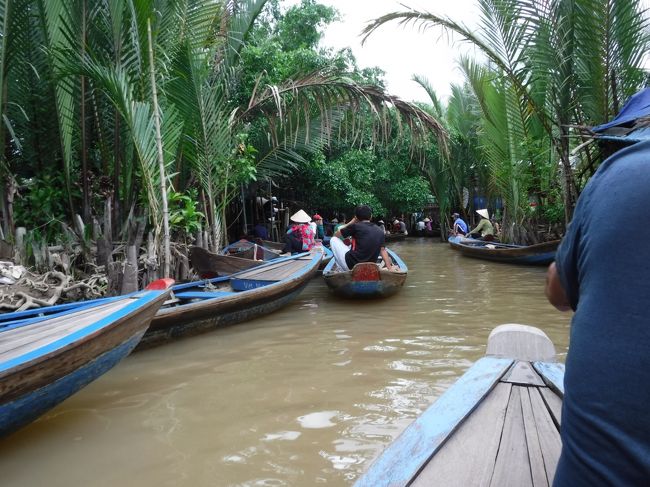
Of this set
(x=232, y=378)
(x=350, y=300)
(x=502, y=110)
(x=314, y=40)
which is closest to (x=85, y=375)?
(x=232, y=378)

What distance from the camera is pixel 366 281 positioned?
6309 mm

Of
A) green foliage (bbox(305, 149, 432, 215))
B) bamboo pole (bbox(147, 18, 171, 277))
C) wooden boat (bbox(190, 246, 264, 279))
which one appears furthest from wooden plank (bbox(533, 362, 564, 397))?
green foliage (bbox(305, 149, 432, 215))

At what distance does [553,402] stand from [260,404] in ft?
6.34

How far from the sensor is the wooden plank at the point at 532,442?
141 centimetres

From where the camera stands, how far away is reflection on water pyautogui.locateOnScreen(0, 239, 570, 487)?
249 centimetres

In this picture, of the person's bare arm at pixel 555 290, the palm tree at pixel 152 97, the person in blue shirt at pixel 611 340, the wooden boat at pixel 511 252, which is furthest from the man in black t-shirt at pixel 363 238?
the person in blue shirt at pixel 611 340

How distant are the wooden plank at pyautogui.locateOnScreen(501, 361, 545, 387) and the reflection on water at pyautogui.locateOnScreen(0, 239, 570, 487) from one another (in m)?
0.88

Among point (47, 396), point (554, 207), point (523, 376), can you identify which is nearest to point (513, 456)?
point (523, 376)

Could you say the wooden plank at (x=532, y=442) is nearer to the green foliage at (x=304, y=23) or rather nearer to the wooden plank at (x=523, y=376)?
the wooden plank at (x=523, y=376)

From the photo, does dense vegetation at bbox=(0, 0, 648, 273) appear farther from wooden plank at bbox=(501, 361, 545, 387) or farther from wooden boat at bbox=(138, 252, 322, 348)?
wooden plank at bbox=(501, 361, 545, 387)

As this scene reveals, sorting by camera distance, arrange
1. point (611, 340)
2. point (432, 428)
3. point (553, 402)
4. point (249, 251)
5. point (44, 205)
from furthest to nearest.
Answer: point (249, 251)
point (44, 205)
point (553, 402)
point (432, 428)
point (611, 340)

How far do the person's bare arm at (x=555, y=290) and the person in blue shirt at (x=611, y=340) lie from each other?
0.46 ft

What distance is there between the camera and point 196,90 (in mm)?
6613

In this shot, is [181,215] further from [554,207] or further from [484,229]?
[484,229]
